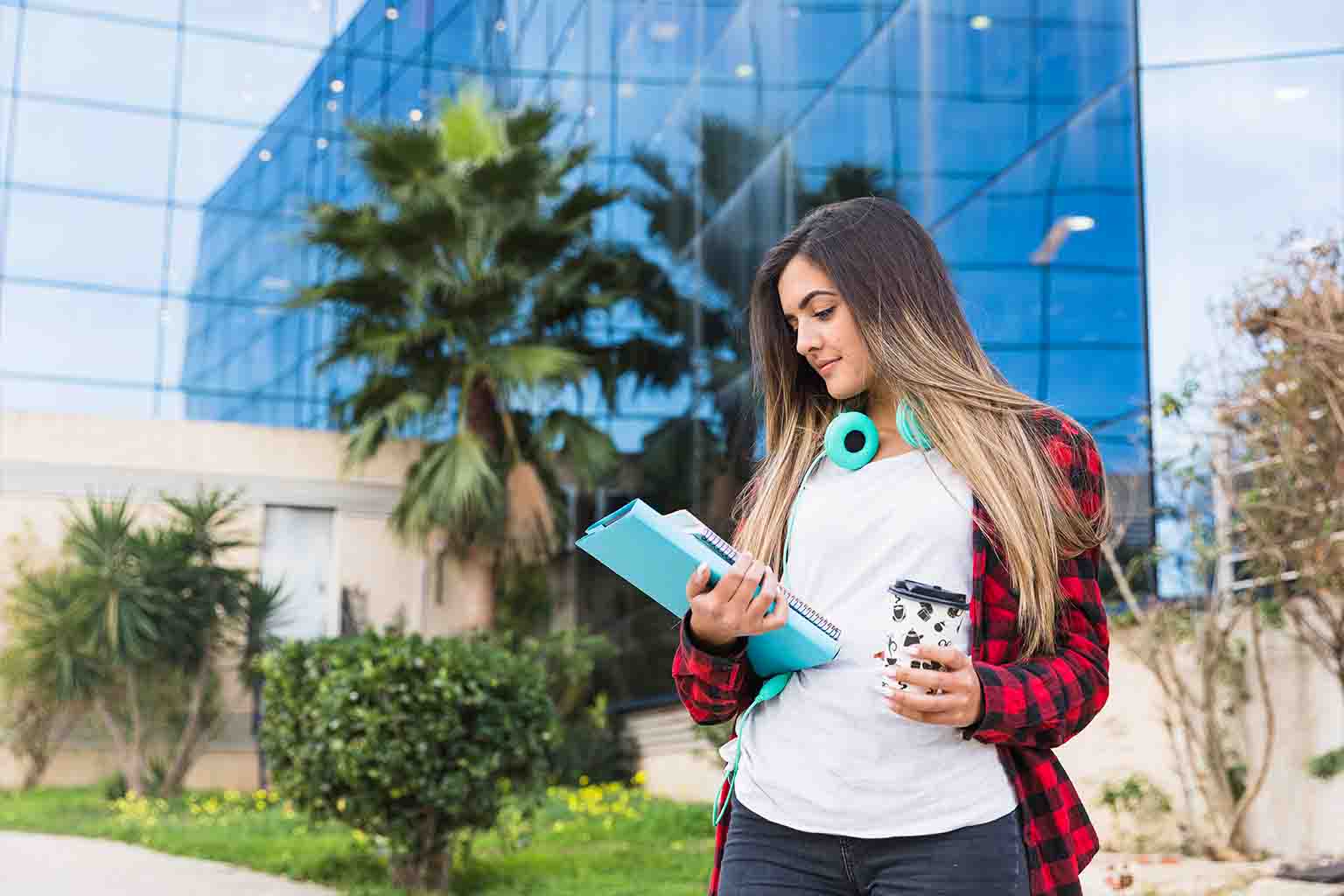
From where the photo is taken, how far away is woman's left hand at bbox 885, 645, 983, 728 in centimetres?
143

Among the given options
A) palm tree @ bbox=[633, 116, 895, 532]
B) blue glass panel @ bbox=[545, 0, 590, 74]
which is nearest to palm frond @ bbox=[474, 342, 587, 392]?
palm tree @ bbox=[633, 116, 895, 532]

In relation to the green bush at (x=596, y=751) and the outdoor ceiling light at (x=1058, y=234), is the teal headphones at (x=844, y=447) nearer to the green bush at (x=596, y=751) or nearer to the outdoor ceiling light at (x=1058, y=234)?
the outdoor ceiling light at (x=1058, y=234)

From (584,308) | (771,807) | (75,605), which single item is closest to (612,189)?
(584,308)

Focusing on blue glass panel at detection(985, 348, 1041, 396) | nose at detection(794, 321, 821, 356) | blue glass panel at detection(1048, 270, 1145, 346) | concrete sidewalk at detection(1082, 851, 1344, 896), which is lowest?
concrete sidewalk at detection(1082, 851, 1344, 896)

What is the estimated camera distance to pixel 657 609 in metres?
13.4

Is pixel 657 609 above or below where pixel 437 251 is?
below

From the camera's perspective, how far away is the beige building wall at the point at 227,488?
1414cm

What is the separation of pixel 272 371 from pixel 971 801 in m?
20.4

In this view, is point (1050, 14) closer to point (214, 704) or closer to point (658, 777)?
point (658, 777)

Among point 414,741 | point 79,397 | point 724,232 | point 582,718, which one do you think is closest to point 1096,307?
point 414,741

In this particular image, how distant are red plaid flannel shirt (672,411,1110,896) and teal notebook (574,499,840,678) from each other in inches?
3.3

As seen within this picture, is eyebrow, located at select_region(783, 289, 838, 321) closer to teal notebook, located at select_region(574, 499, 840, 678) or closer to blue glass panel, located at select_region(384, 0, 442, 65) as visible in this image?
teal notebook, located at select_region(574, 499, 840, 678)

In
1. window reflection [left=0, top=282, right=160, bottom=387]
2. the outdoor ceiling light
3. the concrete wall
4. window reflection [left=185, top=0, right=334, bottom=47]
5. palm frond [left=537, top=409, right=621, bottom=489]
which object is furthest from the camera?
window reflection [left=185, top=0, right=334, bottom=47]

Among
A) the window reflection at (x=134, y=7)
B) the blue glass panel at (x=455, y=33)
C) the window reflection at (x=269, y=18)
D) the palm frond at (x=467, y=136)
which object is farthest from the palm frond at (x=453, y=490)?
the window reflection at (x=134, y=7)
